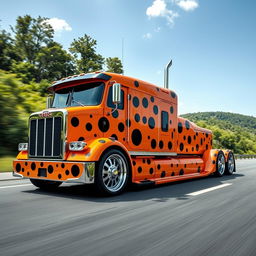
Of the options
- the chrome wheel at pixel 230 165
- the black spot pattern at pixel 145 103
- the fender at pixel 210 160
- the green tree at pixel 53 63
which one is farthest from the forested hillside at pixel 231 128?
the black spot pattern at pixel 145 103

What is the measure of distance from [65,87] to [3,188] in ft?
9.11

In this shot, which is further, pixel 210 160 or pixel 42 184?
pixel 210 160

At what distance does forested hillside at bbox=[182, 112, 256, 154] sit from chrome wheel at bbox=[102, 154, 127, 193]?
8915cm

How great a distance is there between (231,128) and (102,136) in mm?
160540

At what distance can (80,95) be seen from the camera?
21.2 feet

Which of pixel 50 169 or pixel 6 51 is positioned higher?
pixel 6 51

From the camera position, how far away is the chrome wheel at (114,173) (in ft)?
19.2

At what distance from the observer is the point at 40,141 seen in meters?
6.12

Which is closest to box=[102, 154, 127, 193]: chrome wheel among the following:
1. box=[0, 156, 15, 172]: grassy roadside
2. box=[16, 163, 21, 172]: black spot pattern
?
box=[16, 163, 21, 172]: black spot pattern

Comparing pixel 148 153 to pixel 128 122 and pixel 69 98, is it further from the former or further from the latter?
pixel 69 98

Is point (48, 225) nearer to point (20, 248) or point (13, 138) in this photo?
point (20, 248)

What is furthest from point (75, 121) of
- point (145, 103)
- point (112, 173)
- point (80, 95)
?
point (145, 103)

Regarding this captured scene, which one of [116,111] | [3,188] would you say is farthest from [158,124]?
[3,188]

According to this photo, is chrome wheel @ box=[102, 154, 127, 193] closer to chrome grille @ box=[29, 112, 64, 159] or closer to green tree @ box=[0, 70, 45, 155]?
chrome grille @ box=[29, 112, 64, 159]
